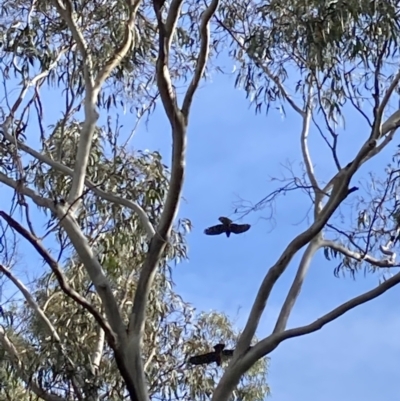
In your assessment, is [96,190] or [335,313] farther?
[96,190]

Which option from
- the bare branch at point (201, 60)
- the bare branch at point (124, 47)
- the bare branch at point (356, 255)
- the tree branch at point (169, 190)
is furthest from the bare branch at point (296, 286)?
the bare branch at point (124, 47)

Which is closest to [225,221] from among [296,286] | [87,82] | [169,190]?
[169,190]

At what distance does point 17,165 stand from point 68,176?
40 cm

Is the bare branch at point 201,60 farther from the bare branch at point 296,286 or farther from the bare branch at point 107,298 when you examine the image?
the bare branch at point 296,286

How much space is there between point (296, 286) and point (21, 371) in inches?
62.3

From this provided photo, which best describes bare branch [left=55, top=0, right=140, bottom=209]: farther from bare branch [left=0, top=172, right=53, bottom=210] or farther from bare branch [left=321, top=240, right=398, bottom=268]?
bare branch [left=321, top=240, right=398, bottom=268]

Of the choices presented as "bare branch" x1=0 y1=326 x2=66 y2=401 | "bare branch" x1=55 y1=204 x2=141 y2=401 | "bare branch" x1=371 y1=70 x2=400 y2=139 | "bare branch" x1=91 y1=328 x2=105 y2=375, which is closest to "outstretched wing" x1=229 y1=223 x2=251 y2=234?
"bare branch" x1=55 y1=204 x2=141 y2=401

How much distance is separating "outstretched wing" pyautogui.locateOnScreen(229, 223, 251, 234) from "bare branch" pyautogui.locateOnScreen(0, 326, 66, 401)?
1.29m

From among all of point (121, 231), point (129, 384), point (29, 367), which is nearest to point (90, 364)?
point (29, 367)

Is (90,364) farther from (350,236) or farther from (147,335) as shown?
(350,236)

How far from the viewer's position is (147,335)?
6.33 meters

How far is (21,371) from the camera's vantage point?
16.6 ft

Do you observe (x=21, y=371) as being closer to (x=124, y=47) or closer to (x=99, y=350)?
(x=99, y=350)

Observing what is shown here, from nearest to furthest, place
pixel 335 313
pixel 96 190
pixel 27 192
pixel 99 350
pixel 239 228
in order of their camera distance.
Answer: pixel 335 313 < pixel 239 228 < pixel 27 192 < pixel 96 190 < pixel 99 350
